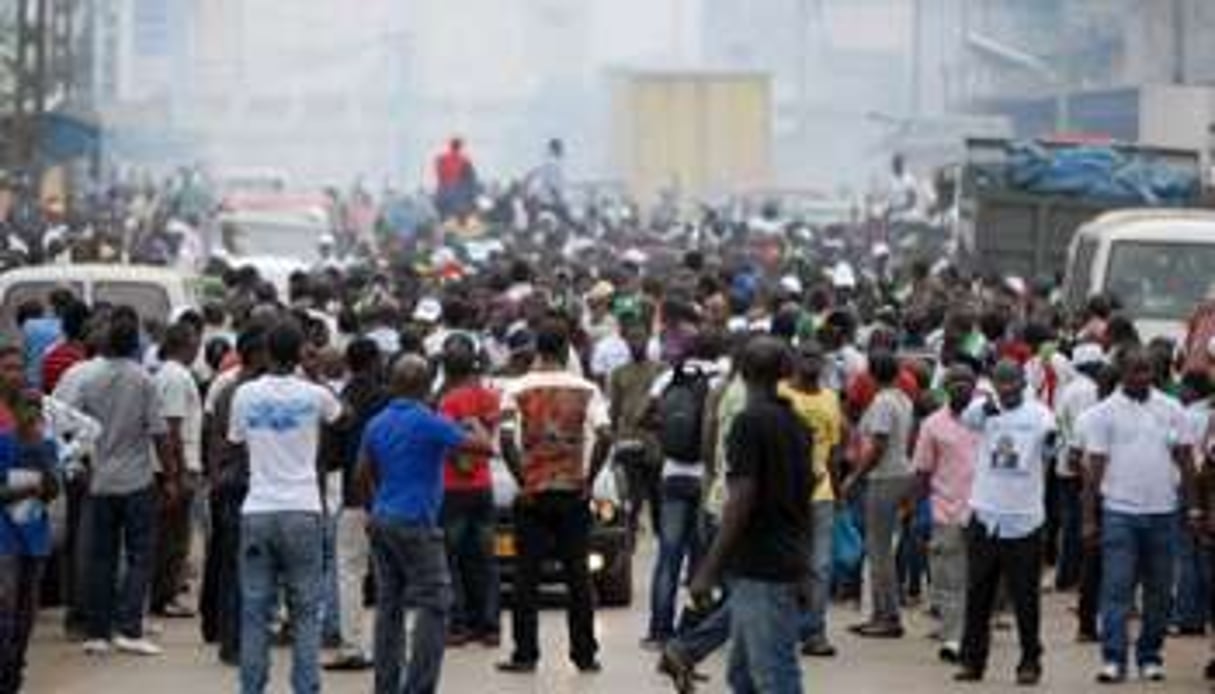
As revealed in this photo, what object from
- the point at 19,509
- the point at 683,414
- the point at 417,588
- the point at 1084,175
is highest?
the point at 1084,175

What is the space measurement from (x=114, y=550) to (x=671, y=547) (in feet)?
9.63

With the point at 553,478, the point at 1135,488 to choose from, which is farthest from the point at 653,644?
the point at 1135,488

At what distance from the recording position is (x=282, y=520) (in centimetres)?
1672

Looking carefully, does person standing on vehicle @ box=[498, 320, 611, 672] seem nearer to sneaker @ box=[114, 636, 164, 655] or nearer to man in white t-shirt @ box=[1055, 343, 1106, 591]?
sneaker @ box=[114, 636, 164, 655]

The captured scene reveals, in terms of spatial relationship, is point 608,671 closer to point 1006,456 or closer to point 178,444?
point 1006,456

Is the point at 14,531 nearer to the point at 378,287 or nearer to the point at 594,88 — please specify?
the point at 378,287

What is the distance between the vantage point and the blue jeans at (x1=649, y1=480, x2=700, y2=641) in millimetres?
20062

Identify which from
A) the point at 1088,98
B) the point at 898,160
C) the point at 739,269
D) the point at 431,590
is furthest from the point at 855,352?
the point at 1088,98

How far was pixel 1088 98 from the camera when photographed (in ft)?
236

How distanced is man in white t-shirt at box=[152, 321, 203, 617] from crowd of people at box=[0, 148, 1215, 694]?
0.03 meters

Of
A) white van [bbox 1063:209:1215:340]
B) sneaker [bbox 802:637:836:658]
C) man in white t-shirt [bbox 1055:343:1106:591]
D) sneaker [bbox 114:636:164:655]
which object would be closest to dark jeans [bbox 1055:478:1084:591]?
man in white t-shirt [bbox 1055:343:1106:591]

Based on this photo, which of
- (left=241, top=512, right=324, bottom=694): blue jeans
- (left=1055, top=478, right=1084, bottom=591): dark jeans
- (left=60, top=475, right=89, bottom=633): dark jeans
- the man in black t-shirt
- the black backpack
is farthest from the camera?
(left=1055, top=478, right=1084, bottom=591): dark jeans

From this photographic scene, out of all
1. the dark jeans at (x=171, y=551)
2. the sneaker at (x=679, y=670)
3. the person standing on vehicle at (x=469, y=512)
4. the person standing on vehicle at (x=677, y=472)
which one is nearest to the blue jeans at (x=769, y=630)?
the sneaker at (x=679, y=670)

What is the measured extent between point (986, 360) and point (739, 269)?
450 inches
